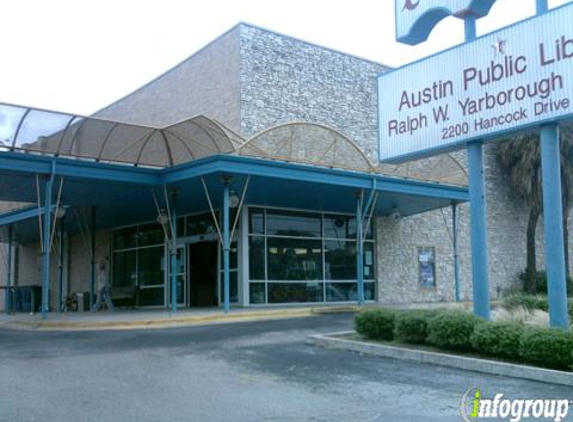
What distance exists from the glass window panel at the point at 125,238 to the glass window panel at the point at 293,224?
22.8 feet

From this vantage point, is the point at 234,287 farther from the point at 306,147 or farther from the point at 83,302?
the point at 83,302

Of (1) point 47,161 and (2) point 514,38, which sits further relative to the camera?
(1) point 47,161

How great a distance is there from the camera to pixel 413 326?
11.1 metres

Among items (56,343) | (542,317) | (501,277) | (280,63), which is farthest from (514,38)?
(501,277)

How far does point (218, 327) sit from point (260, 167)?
4.43 metres

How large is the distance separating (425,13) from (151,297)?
1559 centimetres

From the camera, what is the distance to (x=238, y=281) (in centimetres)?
2070

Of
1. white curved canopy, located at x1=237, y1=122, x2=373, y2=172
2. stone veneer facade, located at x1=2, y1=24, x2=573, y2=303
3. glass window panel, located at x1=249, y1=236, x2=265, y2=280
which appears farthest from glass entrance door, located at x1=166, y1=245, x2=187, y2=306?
white curved canopy, located at x1=237, y1=122, x2=373, y2=172

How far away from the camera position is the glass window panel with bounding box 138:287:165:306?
2395 centimetres

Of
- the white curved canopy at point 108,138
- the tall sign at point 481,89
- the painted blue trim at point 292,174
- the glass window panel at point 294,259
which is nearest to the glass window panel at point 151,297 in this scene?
the glass window panel at point 294,259

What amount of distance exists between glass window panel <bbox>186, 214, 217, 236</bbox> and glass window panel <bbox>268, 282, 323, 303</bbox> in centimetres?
285

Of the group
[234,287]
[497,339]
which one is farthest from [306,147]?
[497,339]

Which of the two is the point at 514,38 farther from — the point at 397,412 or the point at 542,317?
the point at 397,412

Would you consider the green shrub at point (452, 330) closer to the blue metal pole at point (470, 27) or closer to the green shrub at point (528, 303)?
the blue metal pole at point (470, 27)
